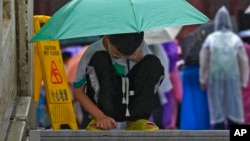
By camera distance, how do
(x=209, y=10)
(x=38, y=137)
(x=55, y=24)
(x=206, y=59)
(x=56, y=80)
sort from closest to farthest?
(x=38, y=137)
(x=55, y=24)
(x=56, y=80)
(x=209, y=10)
(x=206, y=59)

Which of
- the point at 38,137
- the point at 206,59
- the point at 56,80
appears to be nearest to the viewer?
the point at 38,137

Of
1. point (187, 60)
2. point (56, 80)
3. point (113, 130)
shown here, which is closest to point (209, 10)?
point (56, 80)

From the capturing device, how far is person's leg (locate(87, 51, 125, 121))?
9.91m

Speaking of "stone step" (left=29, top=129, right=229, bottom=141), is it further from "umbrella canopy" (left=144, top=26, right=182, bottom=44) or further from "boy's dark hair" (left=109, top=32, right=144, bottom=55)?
"umbrella canopy" (left=144, top=26, right=182, bottom=44)

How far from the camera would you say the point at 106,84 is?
990 cm

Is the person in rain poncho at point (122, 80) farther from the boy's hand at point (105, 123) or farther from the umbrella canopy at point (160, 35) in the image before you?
the umbrella canopy at point (160, 35)

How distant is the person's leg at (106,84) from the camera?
991cm

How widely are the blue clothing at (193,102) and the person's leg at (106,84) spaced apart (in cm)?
617

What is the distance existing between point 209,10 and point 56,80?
7.30ft

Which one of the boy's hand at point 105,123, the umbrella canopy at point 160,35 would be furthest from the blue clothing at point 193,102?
the boy's hand at point 105,123

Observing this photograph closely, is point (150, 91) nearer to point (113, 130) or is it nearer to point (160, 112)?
point (113, 130)

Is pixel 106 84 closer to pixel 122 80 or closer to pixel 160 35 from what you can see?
pixel 122 80

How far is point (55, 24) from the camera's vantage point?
32.3 feet

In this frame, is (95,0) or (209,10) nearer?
(95,0)
